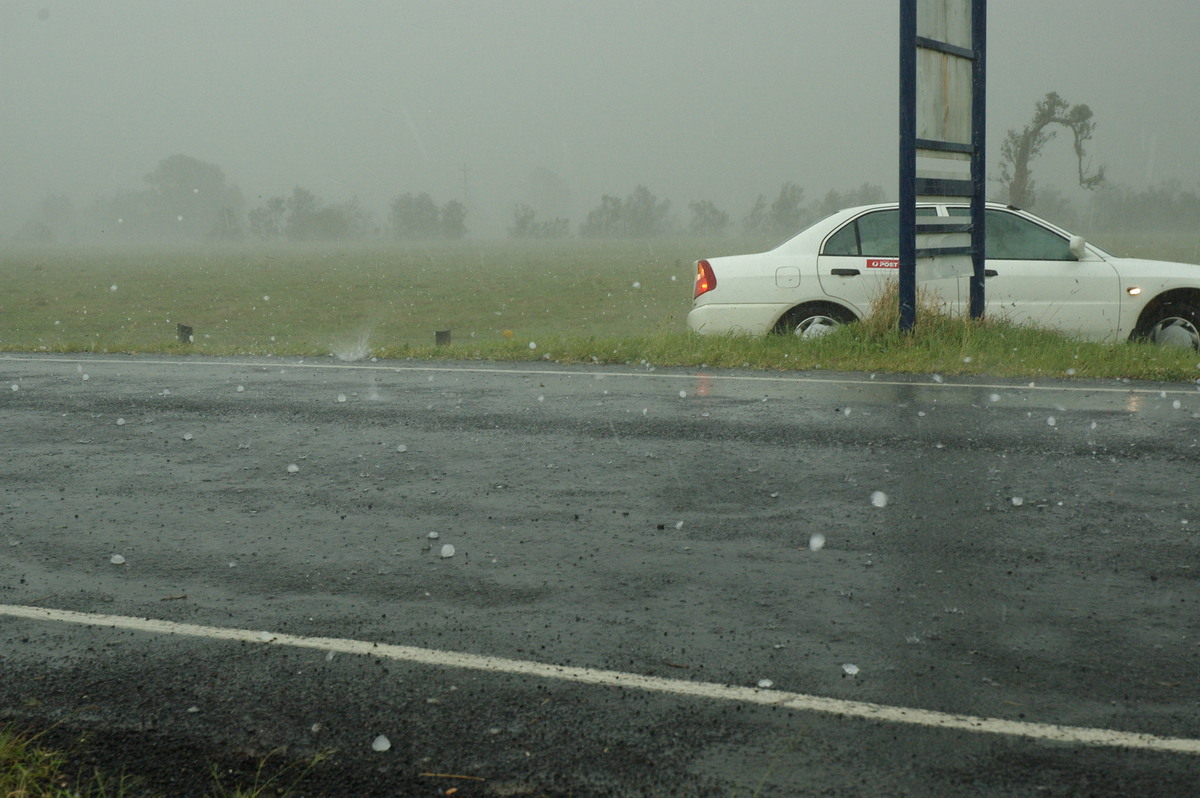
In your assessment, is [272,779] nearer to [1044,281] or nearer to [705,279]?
[705,279]

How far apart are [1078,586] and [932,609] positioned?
0.64 meters

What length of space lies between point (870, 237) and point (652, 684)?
9076 mm

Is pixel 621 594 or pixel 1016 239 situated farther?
pixel 1016 239

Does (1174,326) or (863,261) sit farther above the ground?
(863,261)

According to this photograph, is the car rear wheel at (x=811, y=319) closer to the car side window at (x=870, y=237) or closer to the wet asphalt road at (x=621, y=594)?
the car side window at (x=870, y=237)

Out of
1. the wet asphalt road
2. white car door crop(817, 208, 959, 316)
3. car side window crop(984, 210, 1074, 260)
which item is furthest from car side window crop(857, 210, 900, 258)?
the wet asphalt road

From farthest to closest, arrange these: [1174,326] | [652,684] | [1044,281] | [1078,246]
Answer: [1044,281]
[1174,326]
[1078,246]
[652,684]

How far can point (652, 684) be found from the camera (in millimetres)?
3248

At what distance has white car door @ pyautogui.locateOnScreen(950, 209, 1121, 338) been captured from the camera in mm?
11141

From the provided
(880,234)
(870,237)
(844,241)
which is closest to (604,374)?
(844,241)

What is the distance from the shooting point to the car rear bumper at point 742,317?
1141 cm

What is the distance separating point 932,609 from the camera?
3863 millimetres

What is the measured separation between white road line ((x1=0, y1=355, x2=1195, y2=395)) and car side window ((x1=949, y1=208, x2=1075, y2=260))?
284cm

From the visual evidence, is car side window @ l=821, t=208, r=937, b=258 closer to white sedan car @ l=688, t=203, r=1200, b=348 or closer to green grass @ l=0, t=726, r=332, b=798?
white sedan car @ l=688, t=203, r=1200, b=348
